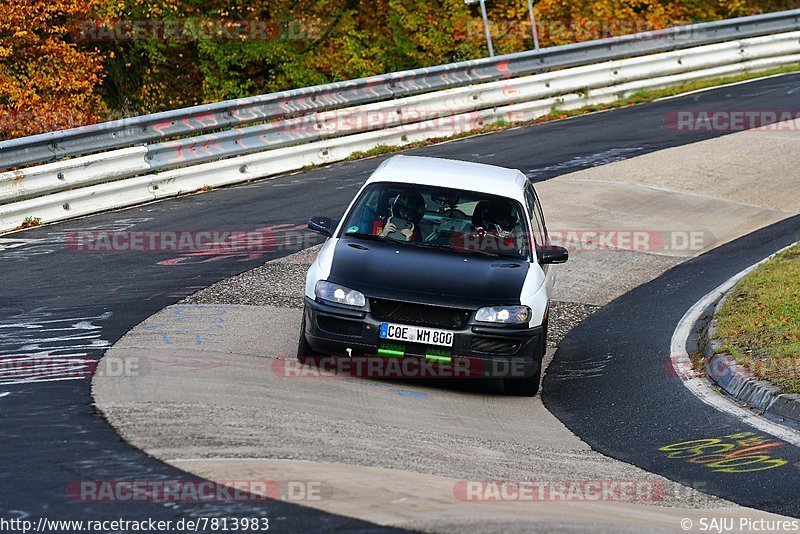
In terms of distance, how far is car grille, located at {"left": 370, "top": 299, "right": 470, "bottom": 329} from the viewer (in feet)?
29.9

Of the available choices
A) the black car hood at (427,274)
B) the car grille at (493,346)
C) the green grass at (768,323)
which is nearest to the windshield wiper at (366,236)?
the black car hood at (427,274)

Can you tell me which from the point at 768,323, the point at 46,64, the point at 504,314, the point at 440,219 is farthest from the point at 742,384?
the point at 46,64

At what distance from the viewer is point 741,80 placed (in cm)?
2577

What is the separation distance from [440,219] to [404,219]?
1.06 ft

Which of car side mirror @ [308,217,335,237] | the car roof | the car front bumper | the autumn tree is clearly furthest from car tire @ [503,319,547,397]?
the autumn tree

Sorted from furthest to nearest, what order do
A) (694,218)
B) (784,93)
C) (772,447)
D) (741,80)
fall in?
(741,80) → (784,93) → (694,218) → (772,447)

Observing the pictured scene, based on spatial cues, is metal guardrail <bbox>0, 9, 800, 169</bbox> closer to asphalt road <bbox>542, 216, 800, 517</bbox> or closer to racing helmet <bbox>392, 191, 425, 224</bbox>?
racing helmet <bbox>392, 191, 425, 224</bbox>

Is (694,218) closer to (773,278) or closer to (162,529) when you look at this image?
(773,278)

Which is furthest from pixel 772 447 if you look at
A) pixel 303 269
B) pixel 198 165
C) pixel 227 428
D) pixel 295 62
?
pixel 295 62

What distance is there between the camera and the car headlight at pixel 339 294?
9.19 meters

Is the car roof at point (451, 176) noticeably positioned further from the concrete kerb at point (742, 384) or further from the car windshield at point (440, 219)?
the concrete kerb at point (742, 384)

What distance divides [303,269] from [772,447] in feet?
20.9

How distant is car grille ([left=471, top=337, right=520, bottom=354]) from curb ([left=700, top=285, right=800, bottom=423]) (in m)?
1.92

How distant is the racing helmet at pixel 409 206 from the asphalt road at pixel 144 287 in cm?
188
